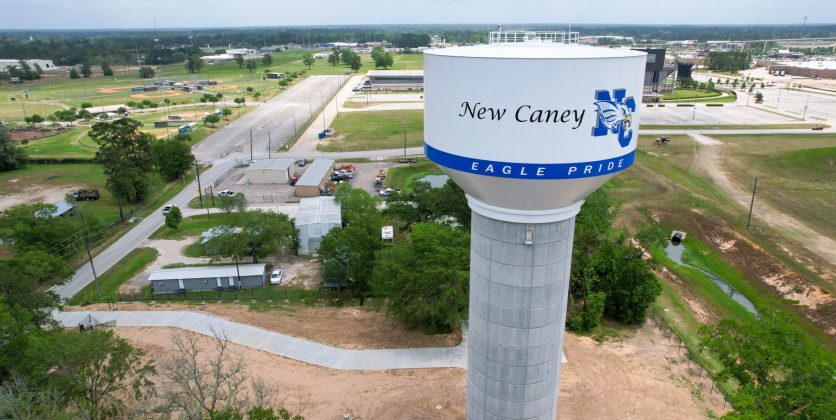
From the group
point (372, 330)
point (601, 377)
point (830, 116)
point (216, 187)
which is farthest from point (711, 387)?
point (830, 116)

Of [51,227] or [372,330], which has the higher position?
[51,227]

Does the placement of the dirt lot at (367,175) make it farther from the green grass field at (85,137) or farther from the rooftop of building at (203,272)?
the green grass field at (85,137)

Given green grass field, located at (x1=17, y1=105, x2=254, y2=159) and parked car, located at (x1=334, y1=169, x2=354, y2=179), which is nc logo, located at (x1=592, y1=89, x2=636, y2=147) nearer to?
parked car, located at (x1=334, y1=169, x2=354, y2=179)

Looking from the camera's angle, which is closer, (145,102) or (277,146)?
(277,146)

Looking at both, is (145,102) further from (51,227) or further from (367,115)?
(51,227)

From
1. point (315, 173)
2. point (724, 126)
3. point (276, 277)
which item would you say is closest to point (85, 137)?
point (315, 173)

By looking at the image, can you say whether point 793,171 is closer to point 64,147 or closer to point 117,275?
point 117,275
